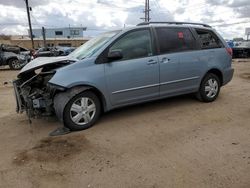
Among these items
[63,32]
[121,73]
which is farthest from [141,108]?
[63,32]

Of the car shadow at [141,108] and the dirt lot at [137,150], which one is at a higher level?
the car shadow at [141,108]

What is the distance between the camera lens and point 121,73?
4.83m

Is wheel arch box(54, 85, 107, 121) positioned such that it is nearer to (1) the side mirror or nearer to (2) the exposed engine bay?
(2) the exposed engine bay

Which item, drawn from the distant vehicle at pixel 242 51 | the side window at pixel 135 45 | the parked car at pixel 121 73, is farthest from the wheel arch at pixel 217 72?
the distant vehicle at pixel 242 51

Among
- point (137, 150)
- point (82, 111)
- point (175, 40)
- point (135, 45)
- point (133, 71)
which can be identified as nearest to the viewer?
point (137, 150)

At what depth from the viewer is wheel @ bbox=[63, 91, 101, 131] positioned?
447cm

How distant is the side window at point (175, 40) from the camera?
534 centimetres

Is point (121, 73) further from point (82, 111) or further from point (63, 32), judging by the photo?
point (63, 32)

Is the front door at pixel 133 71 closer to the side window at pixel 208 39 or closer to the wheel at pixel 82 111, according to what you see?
the wheel at pixel 82 111

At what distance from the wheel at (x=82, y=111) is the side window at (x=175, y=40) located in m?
1.73

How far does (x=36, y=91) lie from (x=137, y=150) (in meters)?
2.27

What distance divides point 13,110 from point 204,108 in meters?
4.31

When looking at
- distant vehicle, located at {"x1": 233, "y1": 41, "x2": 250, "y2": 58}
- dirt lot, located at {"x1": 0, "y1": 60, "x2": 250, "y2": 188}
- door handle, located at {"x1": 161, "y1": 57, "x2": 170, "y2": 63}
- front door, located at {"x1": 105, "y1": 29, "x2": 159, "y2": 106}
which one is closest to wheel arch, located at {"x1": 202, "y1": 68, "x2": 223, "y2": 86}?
dirt lot, located at {"x1": 0, "y1": 60, "x2": 250, "y2": 188}

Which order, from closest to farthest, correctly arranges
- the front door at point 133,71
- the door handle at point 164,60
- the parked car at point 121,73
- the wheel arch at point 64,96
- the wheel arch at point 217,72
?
the wheel arch at point 64,96
the parked car at point 121,73
the front door at point 133,71
the door handle at point 164,60
the wheel arch at point 217,72
